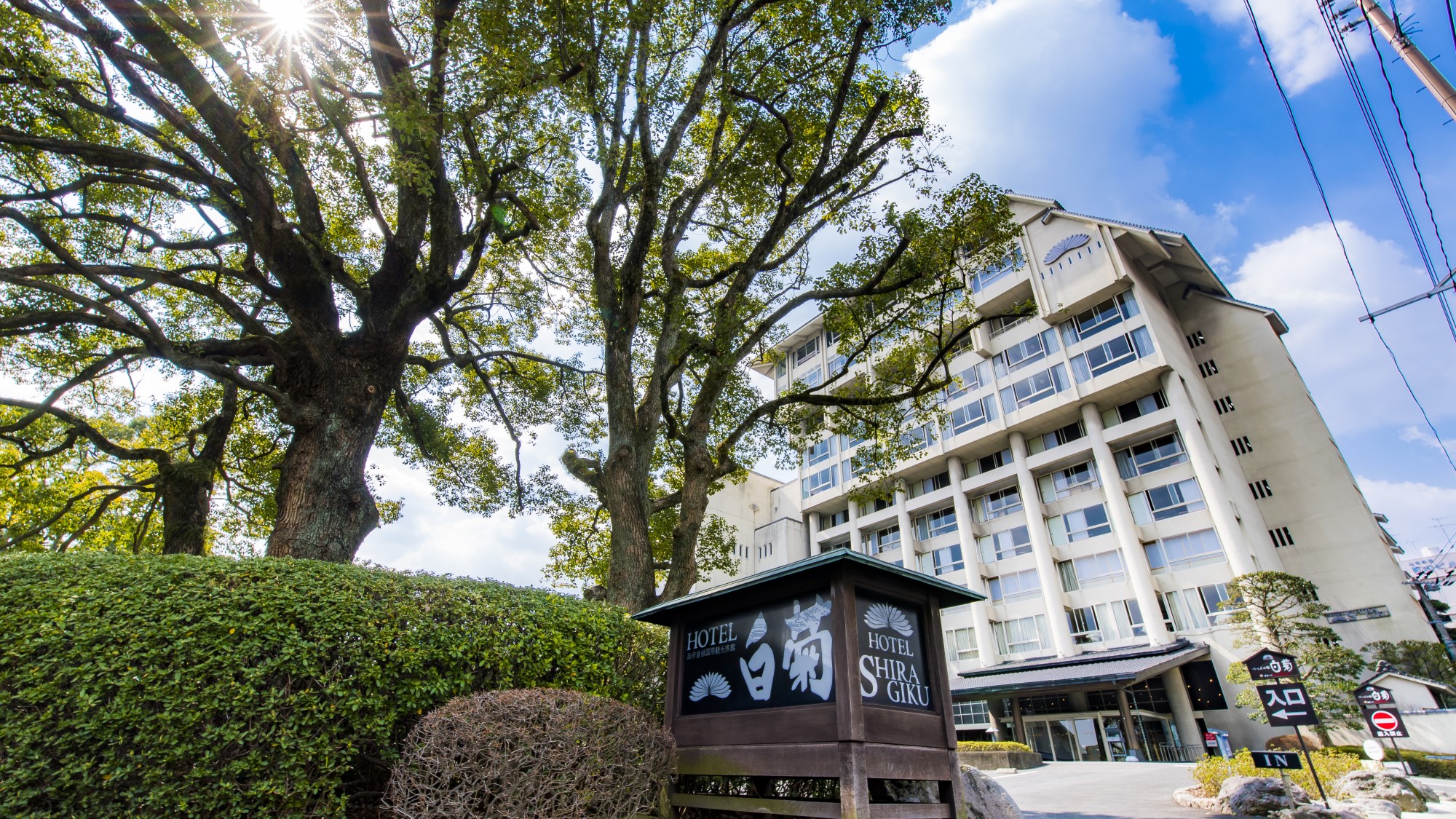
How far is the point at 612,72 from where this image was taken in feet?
26.9

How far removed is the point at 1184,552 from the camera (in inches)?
891

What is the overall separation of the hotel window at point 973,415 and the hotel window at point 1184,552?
345 inches

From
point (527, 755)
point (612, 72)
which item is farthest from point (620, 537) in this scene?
point (612, 72)

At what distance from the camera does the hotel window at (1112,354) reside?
80.8 feet

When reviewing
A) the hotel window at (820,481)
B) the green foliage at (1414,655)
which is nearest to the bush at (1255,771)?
the green foliage at (1414,655)

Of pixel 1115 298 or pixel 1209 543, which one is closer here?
pixel 1209 543

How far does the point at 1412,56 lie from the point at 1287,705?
964cm

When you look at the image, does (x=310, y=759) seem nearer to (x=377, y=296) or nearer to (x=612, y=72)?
(x=377, y=296)

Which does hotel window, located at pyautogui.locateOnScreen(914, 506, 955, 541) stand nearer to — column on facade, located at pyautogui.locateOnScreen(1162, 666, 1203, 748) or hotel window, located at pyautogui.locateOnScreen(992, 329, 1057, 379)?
hotel window, located at pyautogui.locateOnScreen(992, 329, 1057, 379)

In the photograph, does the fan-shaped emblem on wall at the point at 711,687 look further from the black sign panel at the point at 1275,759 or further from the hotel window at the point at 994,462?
the hotel window at the point at 994,462

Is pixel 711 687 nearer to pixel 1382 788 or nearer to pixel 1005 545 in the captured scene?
pixel 1382 788

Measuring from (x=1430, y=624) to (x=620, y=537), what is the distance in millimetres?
32557

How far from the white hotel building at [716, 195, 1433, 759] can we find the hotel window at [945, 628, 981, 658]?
103 mm

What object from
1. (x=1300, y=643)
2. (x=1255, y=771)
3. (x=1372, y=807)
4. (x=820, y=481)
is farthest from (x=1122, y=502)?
(x=1372, y=807)
